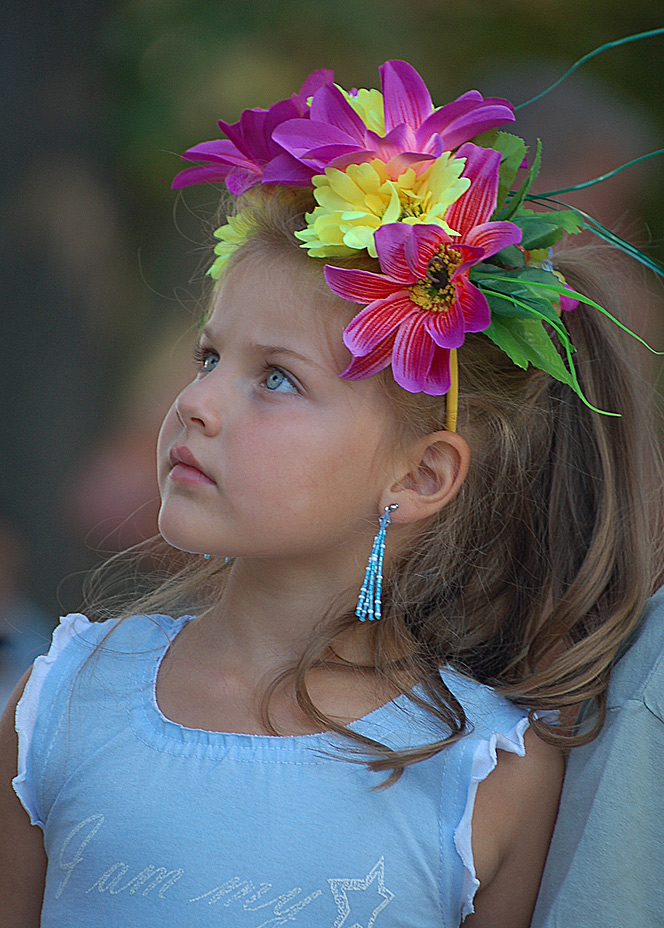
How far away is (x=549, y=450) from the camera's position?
1318 mm

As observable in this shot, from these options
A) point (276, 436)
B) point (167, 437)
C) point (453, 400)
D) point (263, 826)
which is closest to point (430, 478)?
point (453, 400)

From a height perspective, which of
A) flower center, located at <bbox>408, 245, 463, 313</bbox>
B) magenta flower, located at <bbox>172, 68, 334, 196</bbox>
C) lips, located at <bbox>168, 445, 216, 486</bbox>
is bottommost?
lips, located at <bbox>168, 445, 216, 486</bbox>

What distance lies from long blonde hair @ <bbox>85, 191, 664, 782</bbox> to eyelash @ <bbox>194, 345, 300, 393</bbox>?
0.35 feet

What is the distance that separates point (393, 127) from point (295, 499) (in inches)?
16.5

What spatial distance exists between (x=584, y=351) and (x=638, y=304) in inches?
15.6

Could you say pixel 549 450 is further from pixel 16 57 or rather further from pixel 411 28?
pixel 16 57

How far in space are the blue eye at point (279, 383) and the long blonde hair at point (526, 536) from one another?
11cm

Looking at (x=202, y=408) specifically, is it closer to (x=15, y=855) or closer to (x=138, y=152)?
(x=15, y=855)

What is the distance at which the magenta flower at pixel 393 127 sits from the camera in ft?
3.61

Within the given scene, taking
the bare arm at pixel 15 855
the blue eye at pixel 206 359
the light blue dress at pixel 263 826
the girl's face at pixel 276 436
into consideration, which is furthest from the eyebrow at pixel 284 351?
the bare arm at pixel 15 855

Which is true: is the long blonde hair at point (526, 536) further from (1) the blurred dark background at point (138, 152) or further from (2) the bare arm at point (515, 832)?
(1) the blurred dark background at point (138, 152)

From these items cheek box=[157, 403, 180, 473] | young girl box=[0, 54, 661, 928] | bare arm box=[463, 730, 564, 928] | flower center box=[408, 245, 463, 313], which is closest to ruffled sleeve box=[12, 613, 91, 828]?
young girl box=[0, 54, 661, 928]

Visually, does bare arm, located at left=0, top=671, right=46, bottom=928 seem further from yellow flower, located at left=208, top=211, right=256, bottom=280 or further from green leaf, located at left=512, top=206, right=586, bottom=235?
green leaf, located at left=512, top=206, right=586, bottom=235

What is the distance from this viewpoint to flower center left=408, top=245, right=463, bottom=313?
111cm
